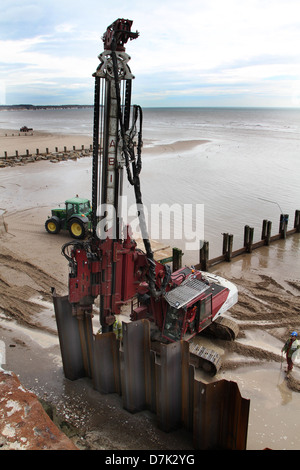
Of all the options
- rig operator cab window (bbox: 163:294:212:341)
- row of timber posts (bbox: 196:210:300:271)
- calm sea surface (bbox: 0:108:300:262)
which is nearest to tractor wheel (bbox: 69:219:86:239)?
calm sea surface (bbox: 0:108:300:262)

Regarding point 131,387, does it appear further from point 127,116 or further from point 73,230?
point 73,230

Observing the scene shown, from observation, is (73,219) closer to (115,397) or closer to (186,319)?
(186,319)

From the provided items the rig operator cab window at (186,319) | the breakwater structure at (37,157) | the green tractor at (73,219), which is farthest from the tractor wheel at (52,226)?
the breakwater structure at (37,157)

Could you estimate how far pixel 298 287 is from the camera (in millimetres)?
14430

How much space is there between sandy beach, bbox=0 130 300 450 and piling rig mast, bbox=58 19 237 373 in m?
1.44

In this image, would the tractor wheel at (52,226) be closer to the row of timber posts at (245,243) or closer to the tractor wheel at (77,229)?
the tractor wheel at (77,229)

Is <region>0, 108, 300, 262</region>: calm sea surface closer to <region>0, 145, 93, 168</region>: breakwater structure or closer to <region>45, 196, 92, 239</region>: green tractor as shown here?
<region>45, 196, 92, 239</region>: green tractor

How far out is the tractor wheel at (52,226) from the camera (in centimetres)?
1836

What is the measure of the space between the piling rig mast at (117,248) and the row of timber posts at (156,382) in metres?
0.60

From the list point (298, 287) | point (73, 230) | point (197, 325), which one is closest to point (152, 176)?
point (73, 230)

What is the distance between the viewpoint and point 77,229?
17.9m

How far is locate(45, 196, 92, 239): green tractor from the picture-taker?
17688 mm

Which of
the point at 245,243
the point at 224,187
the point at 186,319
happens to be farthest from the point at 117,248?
the point at 224,187

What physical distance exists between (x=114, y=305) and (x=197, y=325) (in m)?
2.48
